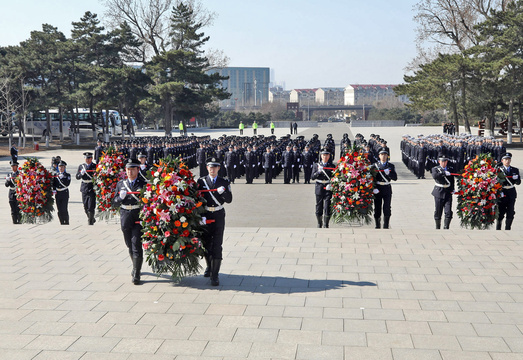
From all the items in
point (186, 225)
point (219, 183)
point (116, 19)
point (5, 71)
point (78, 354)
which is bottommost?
point (78, 354)

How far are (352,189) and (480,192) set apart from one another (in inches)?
93.9

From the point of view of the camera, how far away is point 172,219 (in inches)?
267

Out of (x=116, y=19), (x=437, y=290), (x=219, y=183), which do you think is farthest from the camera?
(x=116, y=19)

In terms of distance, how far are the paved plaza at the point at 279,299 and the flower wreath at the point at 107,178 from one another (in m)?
1.59

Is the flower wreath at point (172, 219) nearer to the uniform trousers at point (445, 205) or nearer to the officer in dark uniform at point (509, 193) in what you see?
the uniform trousers at point (445, 205)

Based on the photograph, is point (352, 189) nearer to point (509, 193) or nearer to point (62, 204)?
point (509, 193)

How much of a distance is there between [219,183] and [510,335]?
3781 millimetres

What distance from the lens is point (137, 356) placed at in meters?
5.03

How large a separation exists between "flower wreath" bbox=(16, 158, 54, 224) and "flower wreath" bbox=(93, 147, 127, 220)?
1084 millimetres

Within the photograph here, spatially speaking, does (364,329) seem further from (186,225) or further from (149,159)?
(149,159)

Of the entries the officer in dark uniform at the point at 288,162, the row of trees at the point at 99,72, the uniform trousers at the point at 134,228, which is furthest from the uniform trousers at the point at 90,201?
the row of trees at the point at 99,72

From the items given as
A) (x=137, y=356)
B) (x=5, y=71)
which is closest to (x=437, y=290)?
(x=137, y=356)

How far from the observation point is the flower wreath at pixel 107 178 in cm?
1162

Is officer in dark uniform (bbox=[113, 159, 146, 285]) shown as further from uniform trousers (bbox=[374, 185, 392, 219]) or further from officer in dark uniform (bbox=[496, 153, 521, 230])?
officer in dark uniform (bbox=[496, 153, 521, 230])
